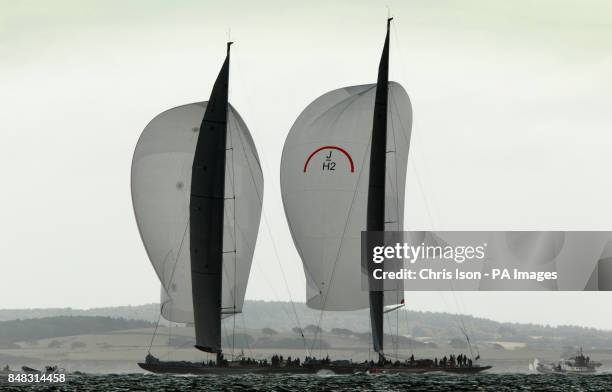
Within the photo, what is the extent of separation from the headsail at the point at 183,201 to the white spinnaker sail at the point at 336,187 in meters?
2.47

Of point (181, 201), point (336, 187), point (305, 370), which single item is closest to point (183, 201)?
point (181, 201)

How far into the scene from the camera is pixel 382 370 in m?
63.2

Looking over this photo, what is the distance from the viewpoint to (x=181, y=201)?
66.1 m

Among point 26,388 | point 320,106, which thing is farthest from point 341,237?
point 26,388

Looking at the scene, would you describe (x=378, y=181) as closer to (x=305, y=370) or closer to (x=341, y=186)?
(x=341, y=186)

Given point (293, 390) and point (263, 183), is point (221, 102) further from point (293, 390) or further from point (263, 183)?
point (293, 390)

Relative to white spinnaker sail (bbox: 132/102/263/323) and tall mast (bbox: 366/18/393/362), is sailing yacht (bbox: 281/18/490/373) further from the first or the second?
white spinnaker sail (bbox: 132/102/263/323)

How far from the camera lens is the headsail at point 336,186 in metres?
64.8

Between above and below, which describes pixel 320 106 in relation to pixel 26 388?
above

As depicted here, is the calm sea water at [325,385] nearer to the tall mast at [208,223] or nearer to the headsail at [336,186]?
the tall mast at [208,223]

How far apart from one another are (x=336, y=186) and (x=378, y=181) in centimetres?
322

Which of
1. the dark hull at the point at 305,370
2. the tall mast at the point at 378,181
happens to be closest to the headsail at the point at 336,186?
the tall mast at the point at 378,181

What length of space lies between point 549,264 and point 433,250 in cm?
590

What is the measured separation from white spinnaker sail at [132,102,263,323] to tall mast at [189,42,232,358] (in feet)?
3.80
